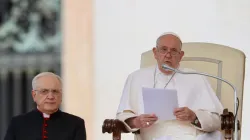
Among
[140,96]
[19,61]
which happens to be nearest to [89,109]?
[19,61]

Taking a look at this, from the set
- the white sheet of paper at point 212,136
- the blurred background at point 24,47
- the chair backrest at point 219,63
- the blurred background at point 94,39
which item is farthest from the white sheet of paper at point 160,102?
the blurred background at point 24,47

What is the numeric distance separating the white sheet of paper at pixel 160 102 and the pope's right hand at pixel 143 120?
0.04 metres

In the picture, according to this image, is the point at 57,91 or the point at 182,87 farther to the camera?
the point at 182,87

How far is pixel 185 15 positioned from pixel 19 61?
1.89 meters

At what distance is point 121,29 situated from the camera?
7281 mm

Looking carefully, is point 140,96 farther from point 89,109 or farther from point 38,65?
point 38,65

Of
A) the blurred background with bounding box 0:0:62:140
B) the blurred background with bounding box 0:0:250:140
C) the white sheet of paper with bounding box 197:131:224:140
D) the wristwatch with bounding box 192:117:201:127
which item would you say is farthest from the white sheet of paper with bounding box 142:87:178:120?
the blurred background with bounding box 0:0:62:140

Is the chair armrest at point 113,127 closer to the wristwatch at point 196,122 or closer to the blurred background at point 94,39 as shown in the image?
the wristwatch at point 196,122

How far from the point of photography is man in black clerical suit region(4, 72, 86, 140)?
4965mm

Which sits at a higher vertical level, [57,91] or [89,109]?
[57,91]

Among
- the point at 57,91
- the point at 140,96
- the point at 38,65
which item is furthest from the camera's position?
the point at 38,65

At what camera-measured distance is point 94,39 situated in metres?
7.39

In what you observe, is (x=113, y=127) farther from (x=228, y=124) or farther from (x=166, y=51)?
(x=228, y=124)

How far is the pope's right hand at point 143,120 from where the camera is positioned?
5.00 metres
